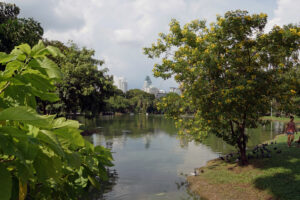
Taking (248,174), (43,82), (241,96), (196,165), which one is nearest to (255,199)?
(248,174)

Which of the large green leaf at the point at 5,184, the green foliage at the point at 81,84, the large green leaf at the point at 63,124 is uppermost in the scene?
the green foliage at the point at 81,84

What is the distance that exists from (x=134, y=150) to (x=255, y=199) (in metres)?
15.8

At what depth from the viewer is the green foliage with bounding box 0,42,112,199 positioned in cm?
90

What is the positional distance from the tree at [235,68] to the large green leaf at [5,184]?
1042cm

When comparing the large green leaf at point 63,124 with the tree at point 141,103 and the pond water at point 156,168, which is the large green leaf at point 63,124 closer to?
the pond water at point 156,168

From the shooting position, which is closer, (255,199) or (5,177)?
(5,177)

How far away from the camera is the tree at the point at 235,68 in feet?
37.1

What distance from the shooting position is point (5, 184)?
2.89 ft

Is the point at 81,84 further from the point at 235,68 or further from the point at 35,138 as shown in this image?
the point at 35,138

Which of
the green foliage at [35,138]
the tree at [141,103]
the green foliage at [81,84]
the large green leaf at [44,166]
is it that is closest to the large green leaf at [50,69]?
the green foliage at [35,138]

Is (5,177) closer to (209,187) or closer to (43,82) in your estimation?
(43,82)

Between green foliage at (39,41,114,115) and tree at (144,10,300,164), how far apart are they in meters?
11.3

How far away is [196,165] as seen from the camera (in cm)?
1795

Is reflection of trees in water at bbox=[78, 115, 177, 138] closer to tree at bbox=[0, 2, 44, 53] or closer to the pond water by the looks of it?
the pond water
